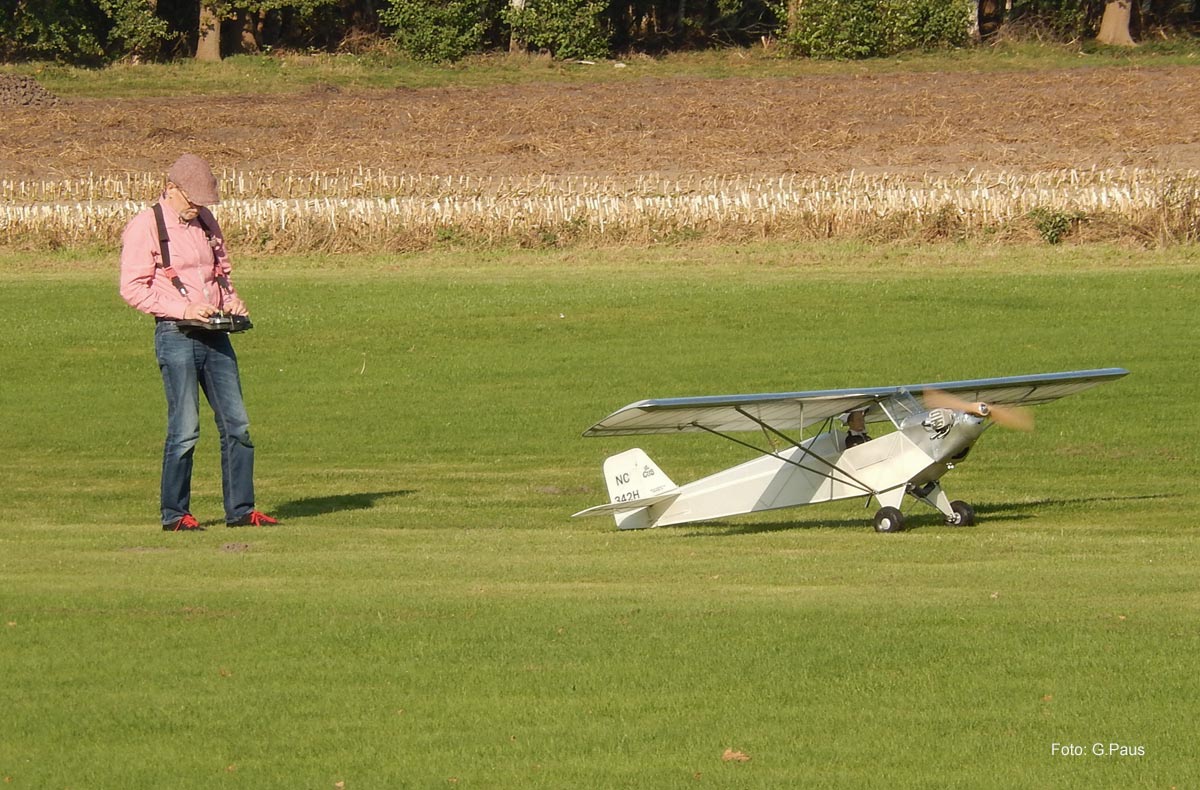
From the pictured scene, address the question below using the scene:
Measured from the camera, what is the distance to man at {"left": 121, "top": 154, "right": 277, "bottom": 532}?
1093 cm

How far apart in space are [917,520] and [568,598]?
17.2 feet

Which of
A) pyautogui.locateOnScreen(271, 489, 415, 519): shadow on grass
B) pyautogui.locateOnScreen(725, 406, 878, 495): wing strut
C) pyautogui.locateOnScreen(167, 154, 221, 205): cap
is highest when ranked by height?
pyautogui.locateOnScreen(167, 154, 221, 205): cap

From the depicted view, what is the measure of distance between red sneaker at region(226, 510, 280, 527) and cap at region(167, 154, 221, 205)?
7.76ft

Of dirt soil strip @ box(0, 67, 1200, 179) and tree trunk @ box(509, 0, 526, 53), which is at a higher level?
tree trunk @ box(509, 0, 526, 53)

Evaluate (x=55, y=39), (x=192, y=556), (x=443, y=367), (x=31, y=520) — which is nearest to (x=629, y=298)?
(x=443, y=367)

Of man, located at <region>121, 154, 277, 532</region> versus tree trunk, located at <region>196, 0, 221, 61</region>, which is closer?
man, located at <region>121, 154, 277, 532</region>

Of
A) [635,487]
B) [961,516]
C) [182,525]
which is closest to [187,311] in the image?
[182,525]

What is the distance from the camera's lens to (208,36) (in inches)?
2470

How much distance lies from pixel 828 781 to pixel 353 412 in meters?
15.4

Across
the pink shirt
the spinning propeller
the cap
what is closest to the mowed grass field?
the spinning propeller

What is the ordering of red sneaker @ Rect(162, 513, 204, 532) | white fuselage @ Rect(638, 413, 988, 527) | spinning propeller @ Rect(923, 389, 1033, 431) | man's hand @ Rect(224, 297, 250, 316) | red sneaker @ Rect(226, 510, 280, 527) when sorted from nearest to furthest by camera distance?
man's hand @ Rect(224, 297, 250, 316), red sneaker @ Rect(162, 513, 204, 532), red sneaker @ Rect(226, 510, 280, 527), spinning propeller @ Rect(923, 389, 1033, 431), white fuselage @ Rect(638, 413, 988, 527)

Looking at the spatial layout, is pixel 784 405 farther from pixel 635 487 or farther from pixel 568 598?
pixel 568 598

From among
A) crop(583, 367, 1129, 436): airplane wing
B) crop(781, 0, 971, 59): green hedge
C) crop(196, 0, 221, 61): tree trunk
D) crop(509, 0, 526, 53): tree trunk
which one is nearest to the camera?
crop(583, 367, 1129, 436): airplane wing

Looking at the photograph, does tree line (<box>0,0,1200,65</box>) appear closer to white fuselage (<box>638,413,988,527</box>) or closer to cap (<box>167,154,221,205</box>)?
white fuselage (<box>638,413,988,527</box>)
